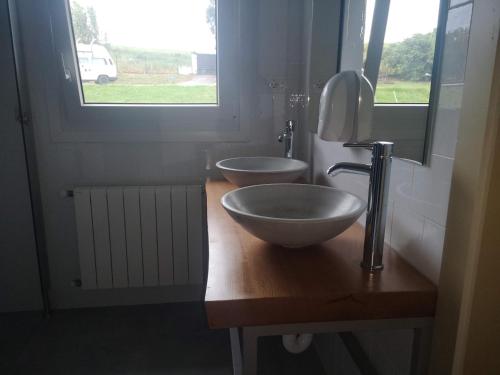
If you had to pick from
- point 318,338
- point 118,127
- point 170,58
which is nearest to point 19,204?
point 118,127

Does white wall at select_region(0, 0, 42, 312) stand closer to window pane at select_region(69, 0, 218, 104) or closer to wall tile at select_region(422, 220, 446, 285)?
window pane at select_region(69, 0, 218, 104)

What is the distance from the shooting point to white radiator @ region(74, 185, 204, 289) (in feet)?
6.55

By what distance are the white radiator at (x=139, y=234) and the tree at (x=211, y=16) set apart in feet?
2.85

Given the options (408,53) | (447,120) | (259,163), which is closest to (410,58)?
(408,53)

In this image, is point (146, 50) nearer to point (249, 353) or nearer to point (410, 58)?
point (410, 58)

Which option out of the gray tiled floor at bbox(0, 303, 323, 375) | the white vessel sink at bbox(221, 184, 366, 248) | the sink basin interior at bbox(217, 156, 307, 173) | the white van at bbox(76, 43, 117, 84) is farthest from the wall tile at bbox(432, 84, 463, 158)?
the white van at bbox(76, 43, 117, 84)

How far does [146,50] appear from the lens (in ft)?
6.56

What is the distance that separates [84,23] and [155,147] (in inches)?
28.4

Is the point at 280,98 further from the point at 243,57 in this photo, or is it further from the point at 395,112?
the point at 395,112

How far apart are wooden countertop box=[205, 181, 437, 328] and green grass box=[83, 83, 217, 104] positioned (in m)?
1.35

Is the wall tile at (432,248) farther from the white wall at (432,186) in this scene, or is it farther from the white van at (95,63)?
the white van at (95,63)

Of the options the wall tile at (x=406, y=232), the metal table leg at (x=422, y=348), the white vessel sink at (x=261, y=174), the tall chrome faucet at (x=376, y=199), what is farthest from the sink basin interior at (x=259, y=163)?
the metal table leg at (x=422, y=348)

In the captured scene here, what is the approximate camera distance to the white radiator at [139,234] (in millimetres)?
1995

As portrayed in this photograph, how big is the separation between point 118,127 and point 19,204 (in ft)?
2.22
